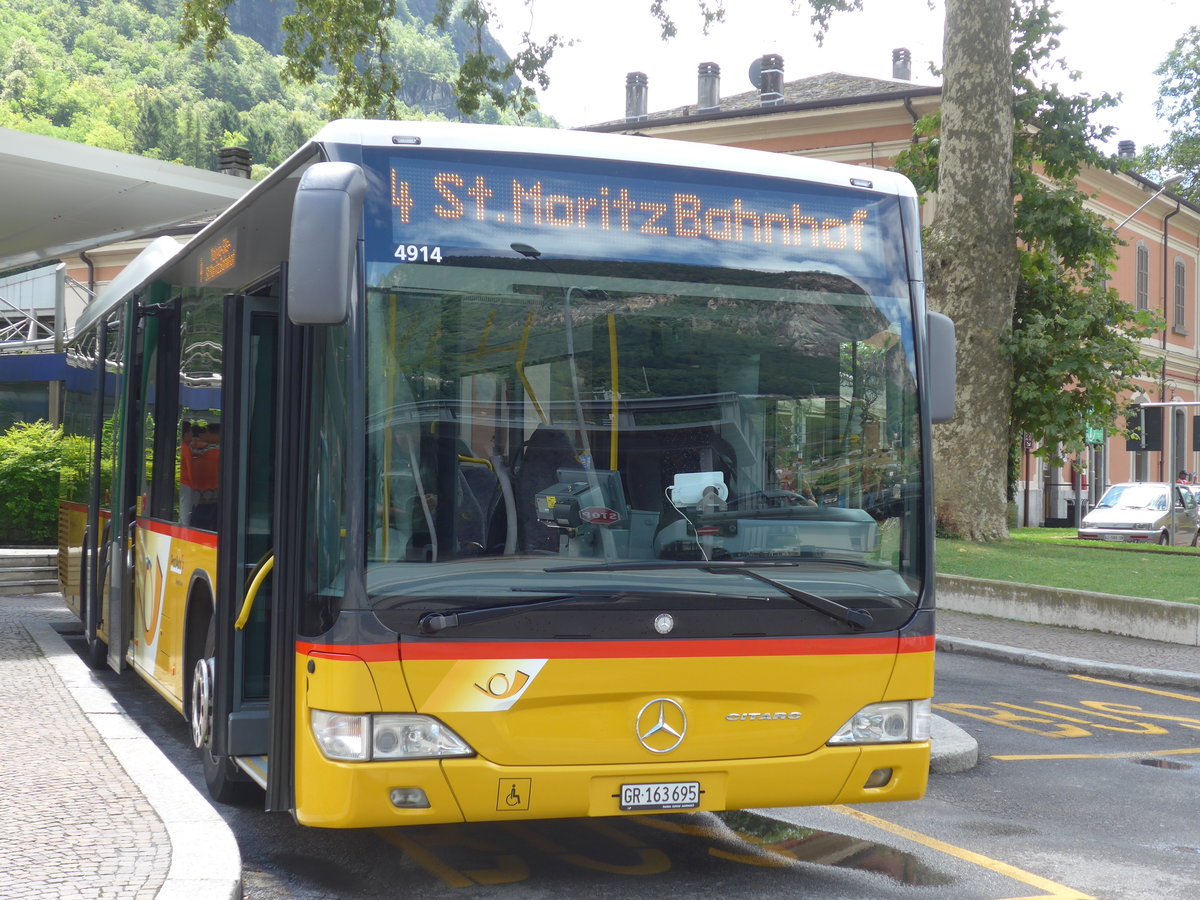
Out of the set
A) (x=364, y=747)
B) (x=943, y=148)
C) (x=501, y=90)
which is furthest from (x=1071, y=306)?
(x=364, y=747)

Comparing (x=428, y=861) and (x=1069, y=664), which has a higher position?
(x=428, y=861)

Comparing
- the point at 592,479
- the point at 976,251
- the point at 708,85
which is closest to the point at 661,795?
the point at 592,479

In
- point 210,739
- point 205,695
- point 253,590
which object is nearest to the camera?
point 253,590

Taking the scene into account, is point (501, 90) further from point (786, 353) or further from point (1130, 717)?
point (786, 353)

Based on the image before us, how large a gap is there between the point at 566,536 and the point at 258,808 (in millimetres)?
2546

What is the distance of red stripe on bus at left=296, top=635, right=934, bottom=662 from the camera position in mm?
4957

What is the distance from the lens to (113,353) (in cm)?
1012

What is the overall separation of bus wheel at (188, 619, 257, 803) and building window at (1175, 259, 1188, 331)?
163 ft

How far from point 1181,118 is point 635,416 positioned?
187 feet

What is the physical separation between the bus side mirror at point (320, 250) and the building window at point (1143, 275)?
47342 millimetres

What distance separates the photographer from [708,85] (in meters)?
49.6

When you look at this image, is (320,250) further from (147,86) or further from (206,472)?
(147,86)

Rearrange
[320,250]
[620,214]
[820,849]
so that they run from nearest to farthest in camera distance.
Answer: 1. [320,250]
2. [620,214]
3. [820,849]

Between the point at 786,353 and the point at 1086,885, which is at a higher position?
the point at 786,353
